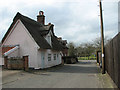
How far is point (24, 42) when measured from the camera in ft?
58.2

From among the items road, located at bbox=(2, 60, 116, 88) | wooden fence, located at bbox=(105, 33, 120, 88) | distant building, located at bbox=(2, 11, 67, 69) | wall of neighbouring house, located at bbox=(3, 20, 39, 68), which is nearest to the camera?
wooden fence, located at bbox=(105, 33, 120, 88)

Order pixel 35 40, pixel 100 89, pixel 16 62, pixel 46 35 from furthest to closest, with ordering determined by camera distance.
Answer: pixel 46 35
pixel 35 40
pixel 16 62
pixel 100 89

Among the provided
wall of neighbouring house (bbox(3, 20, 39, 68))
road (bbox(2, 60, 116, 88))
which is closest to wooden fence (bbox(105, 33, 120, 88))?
road (bbox(2, 60, 116, 88))

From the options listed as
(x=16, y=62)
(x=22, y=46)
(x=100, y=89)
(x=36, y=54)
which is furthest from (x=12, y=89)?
(x=22, y=46)

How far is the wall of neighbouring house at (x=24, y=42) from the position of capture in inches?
679

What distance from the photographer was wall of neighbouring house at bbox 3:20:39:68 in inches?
679

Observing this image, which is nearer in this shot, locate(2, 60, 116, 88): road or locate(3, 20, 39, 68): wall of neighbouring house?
locate(2, 60, 116, 88): road

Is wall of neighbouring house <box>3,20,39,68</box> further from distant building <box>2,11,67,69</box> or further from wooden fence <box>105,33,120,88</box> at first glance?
wooden fence <box>105,33,120,88</box>

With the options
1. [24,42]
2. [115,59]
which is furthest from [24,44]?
[115,59]

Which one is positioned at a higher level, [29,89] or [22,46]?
[22,46]

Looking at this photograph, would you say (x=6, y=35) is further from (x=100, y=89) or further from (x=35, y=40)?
(x=100, y=89)

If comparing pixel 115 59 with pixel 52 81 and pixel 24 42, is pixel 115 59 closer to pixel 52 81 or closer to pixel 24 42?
pixel 52 81

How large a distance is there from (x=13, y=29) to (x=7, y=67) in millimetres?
5568

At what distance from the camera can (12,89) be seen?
743 centimetres
